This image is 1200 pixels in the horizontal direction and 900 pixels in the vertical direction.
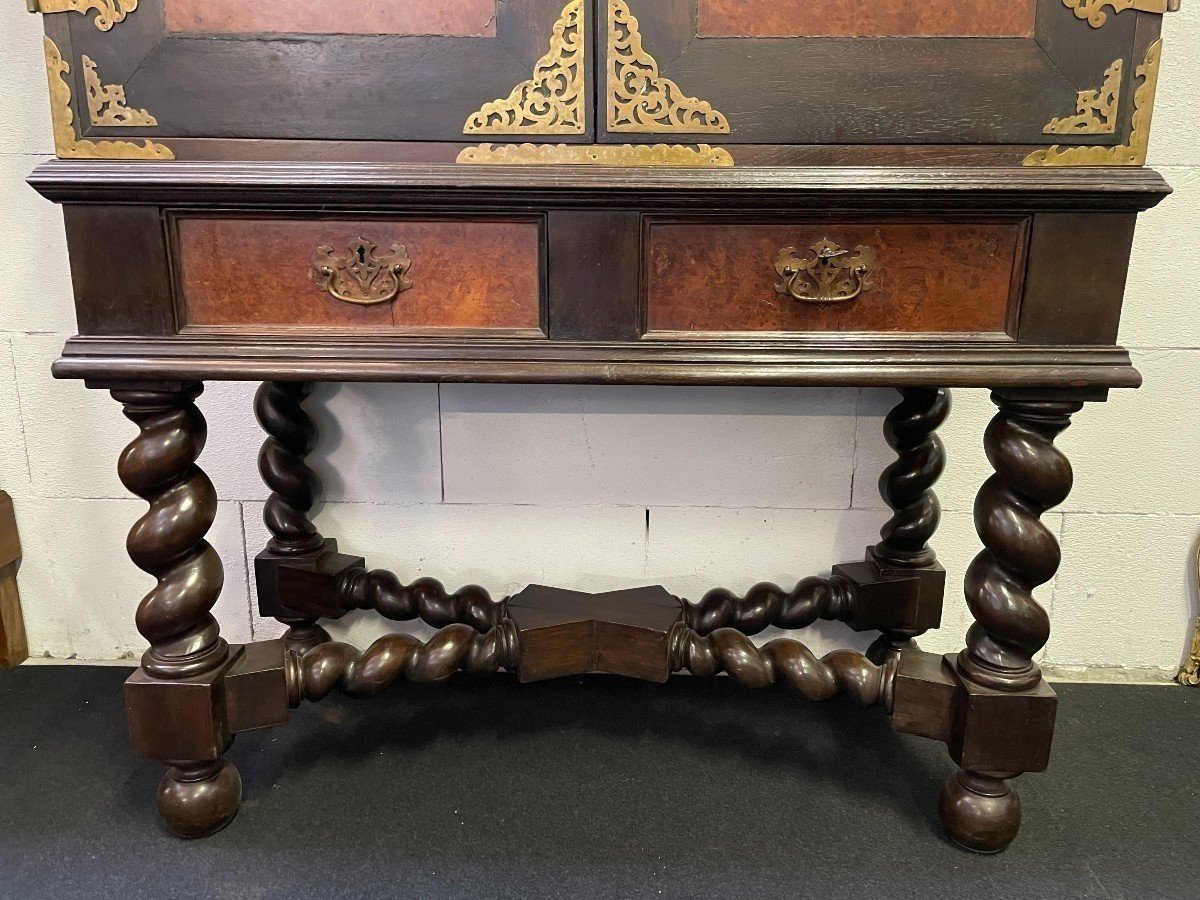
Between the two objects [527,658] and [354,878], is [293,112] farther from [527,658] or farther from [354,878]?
[354,878]

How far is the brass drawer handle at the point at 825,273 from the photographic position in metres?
0.83

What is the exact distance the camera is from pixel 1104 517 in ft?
4.52

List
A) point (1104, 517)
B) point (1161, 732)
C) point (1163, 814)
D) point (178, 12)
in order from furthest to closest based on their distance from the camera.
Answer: point (1104, 517) → point (1161, 732) → point (1163, 814) → point (178, 12)

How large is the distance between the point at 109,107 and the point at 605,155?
0.47 m

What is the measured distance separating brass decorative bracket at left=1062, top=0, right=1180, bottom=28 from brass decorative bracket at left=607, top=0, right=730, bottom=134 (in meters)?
0.33

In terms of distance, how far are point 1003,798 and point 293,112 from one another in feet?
3.46

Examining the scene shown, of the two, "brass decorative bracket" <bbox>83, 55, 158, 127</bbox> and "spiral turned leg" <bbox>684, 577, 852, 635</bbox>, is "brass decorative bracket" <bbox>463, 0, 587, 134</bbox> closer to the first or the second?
"brass decorative bracket" <bbox>83, 55, 158, 127</bbox>

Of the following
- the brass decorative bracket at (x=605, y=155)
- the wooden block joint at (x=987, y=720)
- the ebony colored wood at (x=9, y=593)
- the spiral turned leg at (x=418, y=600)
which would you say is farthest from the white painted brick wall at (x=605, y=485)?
the brass decorative bracket at (x=605, y=155)

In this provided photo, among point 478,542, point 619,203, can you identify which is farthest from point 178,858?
Result: point 619,203

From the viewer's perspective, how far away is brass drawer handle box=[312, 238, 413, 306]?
0.84 metres

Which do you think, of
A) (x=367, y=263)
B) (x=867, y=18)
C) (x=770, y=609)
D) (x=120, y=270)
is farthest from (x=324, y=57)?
(x=770, y=609)

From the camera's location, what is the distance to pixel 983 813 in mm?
957

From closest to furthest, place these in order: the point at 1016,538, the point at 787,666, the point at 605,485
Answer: the point at 1016,538, the point at 787,666, the point at 605,485

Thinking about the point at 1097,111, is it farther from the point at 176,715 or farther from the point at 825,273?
the point at 176,715
